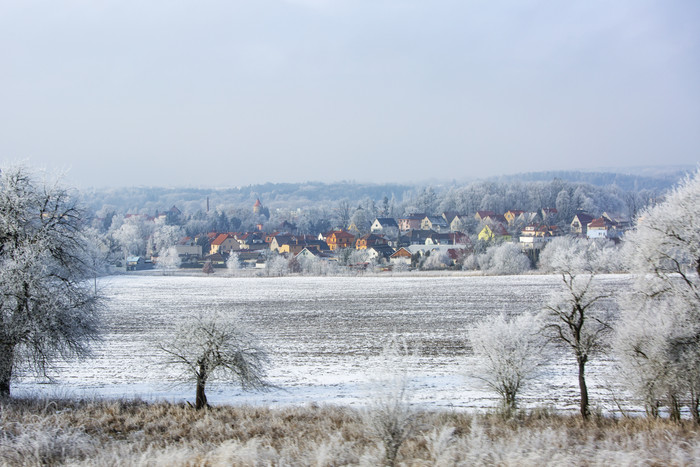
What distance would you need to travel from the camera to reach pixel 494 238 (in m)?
91.6

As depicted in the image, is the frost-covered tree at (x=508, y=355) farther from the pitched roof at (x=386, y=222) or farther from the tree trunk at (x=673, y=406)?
the pitched roof at (x=386, y=222)

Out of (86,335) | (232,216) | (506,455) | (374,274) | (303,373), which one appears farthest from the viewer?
(232,216)

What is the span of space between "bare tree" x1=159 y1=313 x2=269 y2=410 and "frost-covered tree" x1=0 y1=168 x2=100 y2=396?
326 cm

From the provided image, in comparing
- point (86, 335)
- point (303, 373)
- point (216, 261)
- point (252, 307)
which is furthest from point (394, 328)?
point (216, 261)

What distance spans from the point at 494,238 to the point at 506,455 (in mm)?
88406

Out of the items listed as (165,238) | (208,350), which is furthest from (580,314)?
(165,238)

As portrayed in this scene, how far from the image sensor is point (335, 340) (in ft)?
93.5

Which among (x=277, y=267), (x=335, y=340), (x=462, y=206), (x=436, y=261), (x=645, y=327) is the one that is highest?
(x=462, y=206)

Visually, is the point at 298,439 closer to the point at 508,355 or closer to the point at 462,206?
the point at 508,355

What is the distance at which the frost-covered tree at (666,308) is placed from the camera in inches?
538

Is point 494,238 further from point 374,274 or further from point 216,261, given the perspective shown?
point 216,261

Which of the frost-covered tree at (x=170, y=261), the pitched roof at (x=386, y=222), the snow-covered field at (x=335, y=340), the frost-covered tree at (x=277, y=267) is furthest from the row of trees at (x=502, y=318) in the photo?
the pitched roof at (x=386, y=222)

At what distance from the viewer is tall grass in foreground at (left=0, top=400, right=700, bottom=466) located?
690 centimetres

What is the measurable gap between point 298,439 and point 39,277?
1034 cm
